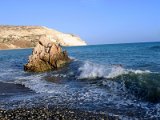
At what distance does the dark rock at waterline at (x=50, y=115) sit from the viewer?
1220 centimetres

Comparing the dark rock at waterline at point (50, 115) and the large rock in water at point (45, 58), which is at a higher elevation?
the large rock in water at point (45, 58)

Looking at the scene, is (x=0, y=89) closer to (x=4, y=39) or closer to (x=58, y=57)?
(x=58, y=57)

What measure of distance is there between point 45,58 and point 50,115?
22.0 meters

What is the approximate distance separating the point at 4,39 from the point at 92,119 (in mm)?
179729

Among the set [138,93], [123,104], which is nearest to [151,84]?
[138,93]

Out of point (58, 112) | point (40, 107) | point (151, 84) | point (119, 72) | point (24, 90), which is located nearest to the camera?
point (58, 112)

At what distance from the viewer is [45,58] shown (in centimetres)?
3425

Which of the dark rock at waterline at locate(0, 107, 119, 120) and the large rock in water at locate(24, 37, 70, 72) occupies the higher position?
the large rock in water at locate(24, 37, 70, 72)

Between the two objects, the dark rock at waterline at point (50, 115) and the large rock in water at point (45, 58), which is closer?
the dark rock at waterline at point (50, 115)

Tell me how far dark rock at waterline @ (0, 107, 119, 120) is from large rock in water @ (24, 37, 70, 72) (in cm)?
1964

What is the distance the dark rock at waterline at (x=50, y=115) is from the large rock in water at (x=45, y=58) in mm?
19636

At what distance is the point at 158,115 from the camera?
12.4 meters

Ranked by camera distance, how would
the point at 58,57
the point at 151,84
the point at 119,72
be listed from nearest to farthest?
the point at 151,84 → the point at 119,72 → the point at 58,57

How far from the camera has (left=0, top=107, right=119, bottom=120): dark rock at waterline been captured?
12195 millimetres
